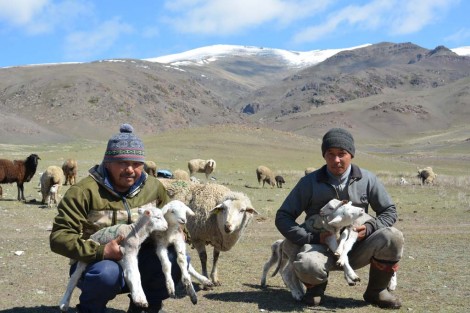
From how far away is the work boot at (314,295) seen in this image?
6.25 meters

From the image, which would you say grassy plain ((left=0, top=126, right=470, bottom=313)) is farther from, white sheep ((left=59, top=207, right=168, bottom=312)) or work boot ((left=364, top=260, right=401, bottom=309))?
white sheep ((left=59, top=207, right=168, bottom=312))

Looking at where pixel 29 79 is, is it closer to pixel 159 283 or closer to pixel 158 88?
pixel 158 88

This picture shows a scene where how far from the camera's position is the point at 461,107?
155m

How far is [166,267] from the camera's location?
5.02m

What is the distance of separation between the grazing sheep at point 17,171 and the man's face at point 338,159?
46.3 ft

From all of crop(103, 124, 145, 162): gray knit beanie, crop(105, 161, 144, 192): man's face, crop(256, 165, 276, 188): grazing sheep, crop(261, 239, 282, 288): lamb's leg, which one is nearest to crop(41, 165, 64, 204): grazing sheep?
crop(261, 239, 282, 288): lamb's leg

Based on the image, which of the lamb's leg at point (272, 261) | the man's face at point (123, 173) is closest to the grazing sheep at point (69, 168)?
the lamb's leg at point (272, 261)

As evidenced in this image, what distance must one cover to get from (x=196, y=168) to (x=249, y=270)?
22.3 m

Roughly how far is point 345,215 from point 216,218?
252cm

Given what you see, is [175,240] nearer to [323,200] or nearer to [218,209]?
[323,200]

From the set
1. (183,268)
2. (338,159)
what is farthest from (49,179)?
(183,268)

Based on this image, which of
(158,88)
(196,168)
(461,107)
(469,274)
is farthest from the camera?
(461,107)

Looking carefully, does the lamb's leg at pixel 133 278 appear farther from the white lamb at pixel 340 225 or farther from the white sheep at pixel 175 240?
the white lamb at pixel 340 225

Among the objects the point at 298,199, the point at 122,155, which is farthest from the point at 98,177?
the point at 298,199
